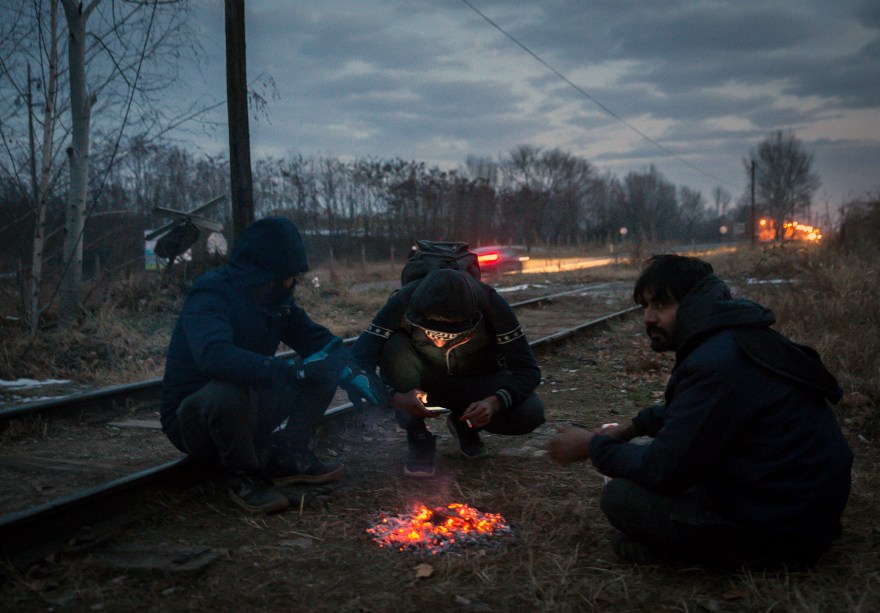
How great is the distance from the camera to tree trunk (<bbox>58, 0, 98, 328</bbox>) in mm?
10711

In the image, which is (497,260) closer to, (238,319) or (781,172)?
(238,319)

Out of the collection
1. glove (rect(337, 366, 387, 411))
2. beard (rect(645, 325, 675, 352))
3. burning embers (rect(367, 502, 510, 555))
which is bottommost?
burning embers (rect(367, 502, 510, 555))

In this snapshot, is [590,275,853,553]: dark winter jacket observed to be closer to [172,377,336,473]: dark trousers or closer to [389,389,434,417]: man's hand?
[389,389,434,417]: man's hand

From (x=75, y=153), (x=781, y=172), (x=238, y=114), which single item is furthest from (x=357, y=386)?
(x=781, y=172)

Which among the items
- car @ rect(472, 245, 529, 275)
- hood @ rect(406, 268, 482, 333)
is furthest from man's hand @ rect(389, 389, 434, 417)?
A: car @ rect(472, 245, 529, 275)

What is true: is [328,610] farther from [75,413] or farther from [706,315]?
[75,413]

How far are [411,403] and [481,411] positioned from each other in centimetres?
41

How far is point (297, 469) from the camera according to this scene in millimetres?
4047

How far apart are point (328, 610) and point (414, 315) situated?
5.70 ft

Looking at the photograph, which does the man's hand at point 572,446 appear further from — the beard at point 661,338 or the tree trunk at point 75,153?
the tree trunk at point 75,153

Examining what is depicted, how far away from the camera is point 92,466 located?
15.0 feet

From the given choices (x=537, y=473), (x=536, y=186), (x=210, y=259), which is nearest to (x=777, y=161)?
(x=536, y=186)

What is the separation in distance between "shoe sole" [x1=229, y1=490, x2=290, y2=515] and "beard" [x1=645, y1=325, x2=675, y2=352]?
203 centimetres

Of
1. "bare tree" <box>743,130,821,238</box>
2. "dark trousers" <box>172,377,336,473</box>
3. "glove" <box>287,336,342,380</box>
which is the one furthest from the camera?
"bare tree" <box>743,130,821,238</box>
